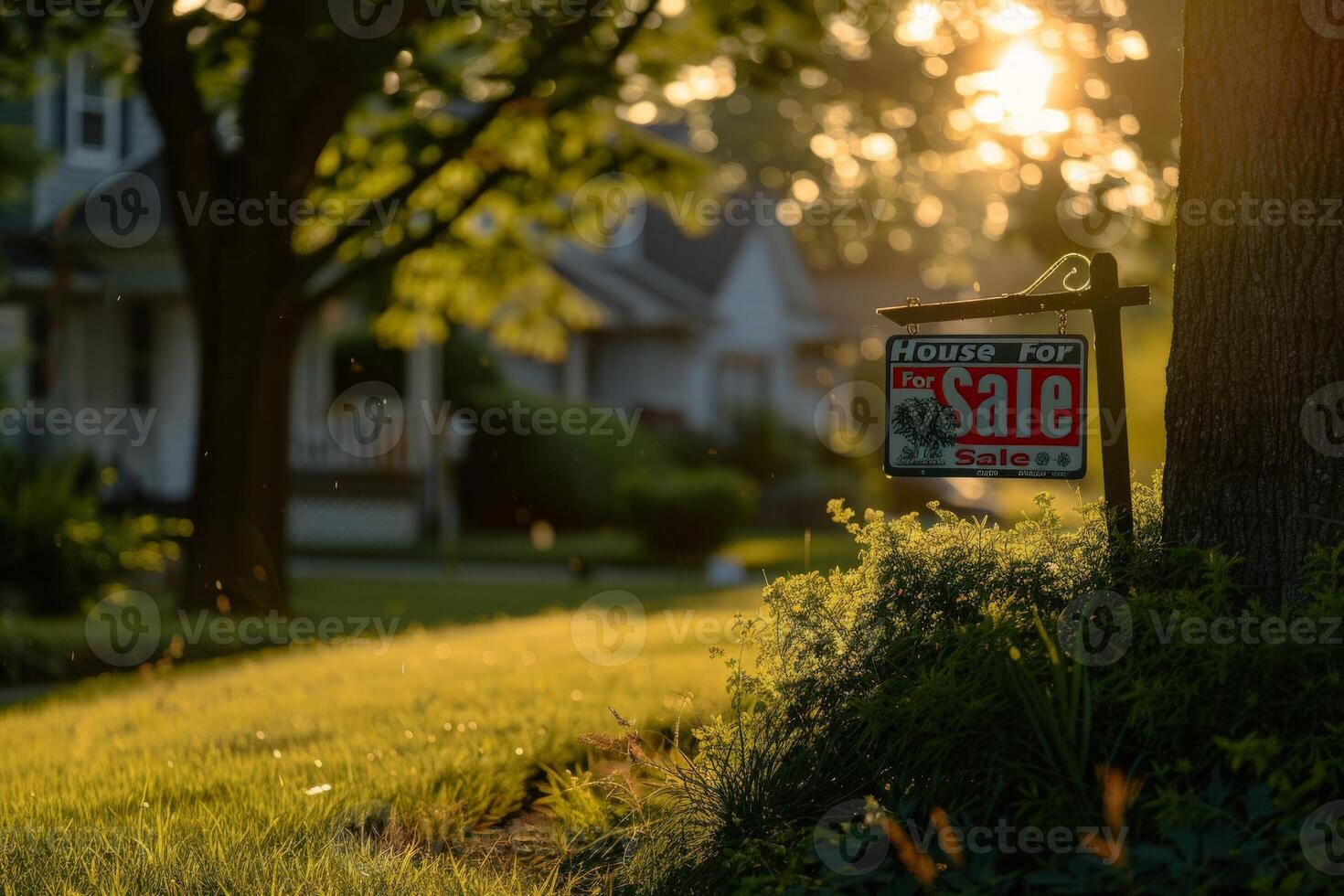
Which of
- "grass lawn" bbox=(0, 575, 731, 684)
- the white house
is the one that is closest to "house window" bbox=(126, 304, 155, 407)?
the white house

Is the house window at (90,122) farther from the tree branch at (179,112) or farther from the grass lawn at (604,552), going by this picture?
the tree branch at (179,112)

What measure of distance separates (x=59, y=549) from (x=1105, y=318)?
1187 cm

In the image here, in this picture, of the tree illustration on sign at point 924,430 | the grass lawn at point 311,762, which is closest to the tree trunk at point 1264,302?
the tree illustration on sign at point 924,430

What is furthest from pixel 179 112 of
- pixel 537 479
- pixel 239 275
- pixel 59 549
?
pixel 537 479

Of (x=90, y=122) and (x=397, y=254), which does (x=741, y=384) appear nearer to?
(x=90, y=122)

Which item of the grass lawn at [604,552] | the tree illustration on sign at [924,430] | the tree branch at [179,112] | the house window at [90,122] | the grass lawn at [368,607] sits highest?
the house window at [90,122]

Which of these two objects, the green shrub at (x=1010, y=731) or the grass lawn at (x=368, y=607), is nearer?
the green shrub at (x=1010, y=731)

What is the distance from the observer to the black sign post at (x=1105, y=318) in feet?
14.5

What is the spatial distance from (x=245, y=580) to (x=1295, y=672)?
1010cm

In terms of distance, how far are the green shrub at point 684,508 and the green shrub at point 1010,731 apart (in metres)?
15.4

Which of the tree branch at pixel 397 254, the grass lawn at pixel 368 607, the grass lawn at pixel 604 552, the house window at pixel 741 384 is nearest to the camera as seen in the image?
the grass lawn at pixel 368 607

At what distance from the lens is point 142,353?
2195 cm

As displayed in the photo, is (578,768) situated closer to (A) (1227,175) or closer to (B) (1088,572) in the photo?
(B) (1088,572)

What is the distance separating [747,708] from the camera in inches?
205
